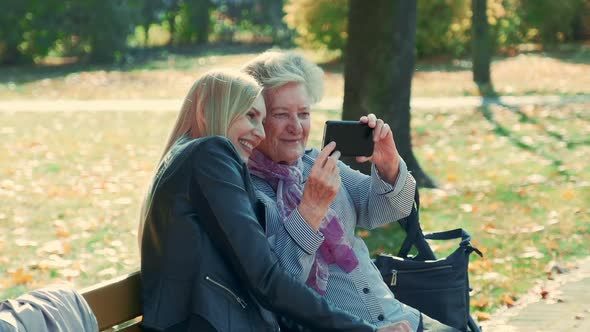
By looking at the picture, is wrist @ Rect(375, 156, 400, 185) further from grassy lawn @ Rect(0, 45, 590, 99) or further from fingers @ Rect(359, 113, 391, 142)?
grassy lawn @ Rect(0, 45, 590, 99)

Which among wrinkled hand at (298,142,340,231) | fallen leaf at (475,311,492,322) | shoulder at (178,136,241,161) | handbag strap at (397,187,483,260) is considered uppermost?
shoulder at (178,136,241,161)

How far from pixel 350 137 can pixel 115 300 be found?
0.99 meters

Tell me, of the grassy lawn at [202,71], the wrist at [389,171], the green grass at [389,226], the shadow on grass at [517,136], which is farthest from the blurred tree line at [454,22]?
the wrist at [389,171]

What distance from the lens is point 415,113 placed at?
1605 cm

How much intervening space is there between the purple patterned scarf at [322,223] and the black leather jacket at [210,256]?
1.37 ft

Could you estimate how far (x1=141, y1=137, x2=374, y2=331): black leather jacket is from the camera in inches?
118

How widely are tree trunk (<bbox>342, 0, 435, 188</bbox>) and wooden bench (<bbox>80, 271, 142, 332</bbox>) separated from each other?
654cm

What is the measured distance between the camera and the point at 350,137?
11.8ft

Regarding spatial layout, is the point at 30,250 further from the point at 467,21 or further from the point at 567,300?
the point at 467,21

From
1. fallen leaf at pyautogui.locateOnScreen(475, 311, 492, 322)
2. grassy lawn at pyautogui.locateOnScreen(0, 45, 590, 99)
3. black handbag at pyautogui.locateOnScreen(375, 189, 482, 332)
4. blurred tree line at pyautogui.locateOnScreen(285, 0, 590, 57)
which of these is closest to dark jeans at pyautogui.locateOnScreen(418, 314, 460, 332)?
black handbag at pyautogui.locateOnScreen(375, 189, 482, 332)

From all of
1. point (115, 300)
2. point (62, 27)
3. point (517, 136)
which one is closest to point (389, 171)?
point (115, 300)

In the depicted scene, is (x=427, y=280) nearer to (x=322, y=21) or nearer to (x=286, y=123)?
(x=286, y=123)

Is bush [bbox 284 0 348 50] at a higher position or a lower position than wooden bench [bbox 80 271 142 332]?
lower

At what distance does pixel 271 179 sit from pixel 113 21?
2476 cm
